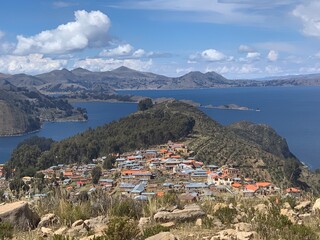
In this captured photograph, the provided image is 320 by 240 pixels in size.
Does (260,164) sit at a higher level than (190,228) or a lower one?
lower

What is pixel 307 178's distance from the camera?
59.8m

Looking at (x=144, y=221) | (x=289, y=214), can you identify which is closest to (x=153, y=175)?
(x=289, y=214)

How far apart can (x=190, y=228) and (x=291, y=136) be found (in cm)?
12264

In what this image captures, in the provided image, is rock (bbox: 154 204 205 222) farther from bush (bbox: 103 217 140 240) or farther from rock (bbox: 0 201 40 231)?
rock (bbox: 0 201 40 231)

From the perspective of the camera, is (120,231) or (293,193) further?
(293,193)

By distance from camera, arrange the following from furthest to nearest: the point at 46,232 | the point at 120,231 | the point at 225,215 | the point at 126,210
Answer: the point at 126,210
the point at 225,215
the point at 46,232
the point at 120,231

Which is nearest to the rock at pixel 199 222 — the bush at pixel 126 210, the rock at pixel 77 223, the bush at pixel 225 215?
the bush at pixel 225 215

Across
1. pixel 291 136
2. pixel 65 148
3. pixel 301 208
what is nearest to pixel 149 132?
pixel 65 148

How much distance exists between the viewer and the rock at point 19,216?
739cm

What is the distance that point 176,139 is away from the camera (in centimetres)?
8100

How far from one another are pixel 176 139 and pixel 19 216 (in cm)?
7376

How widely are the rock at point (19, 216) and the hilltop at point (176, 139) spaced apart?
47.2 m

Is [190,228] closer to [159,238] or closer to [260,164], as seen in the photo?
[159,238]

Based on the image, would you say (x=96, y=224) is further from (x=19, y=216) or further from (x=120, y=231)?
(x=120, y=231)
